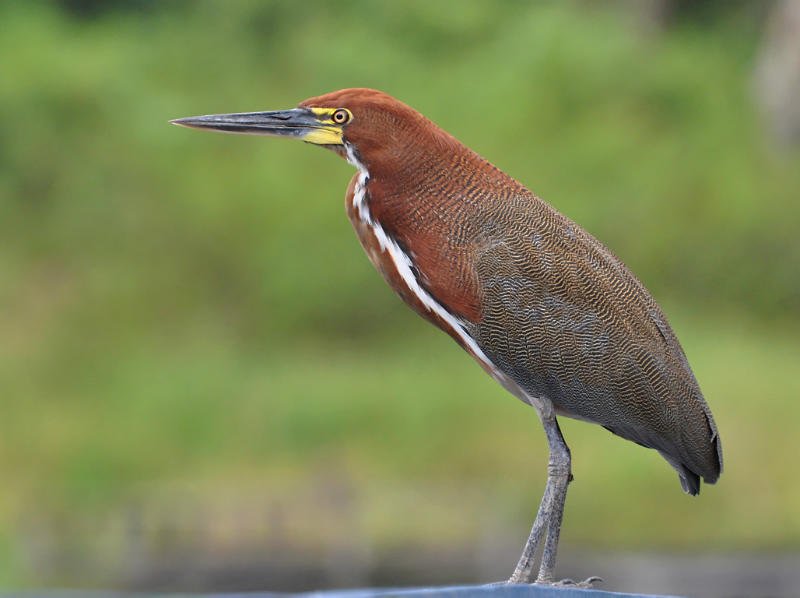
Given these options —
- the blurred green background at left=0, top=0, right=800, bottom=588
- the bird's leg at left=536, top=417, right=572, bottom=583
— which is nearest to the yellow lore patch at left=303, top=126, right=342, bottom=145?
the bird's leg at left=536, top=417, right=572, bottom=583

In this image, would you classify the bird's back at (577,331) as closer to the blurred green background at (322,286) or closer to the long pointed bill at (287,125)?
the long pointed bill at (287,125)

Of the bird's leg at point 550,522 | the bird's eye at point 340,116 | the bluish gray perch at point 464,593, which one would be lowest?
the bluish gray perch at point 464,593

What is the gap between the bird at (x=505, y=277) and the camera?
53.9 inches

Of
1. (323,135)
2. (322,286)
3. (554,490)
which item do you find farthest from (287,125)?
(322,286)

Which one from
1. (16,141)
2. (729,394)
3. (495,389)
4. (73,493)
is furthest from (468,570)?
(16,141)

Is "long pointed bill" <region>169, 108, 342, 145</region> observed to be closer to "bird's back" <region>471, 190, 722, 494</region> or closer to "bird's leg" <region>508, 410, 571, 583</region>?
"bird's back" <region>471, 190, 722, 494</region>

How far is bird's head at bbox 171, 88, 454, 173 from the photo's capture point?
137cm

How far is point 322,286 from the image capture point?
25.1 feet

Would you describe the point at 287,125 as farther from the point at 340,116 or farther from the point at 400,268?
the point at 400,268

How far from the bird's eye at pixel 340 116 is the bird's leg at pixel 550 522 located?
0.46 m

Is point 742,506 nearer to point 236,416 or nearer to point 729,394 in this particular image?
point 729,394

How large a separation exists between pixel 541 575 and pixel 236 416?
5.34m

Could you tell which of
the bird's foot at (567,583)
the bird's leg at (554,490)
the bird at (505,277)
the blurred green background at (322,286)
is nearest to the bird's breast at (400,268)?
the bird at (505,277)

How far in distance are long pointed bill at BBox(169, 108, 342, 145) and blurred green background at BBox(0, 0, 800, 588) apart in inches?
170
